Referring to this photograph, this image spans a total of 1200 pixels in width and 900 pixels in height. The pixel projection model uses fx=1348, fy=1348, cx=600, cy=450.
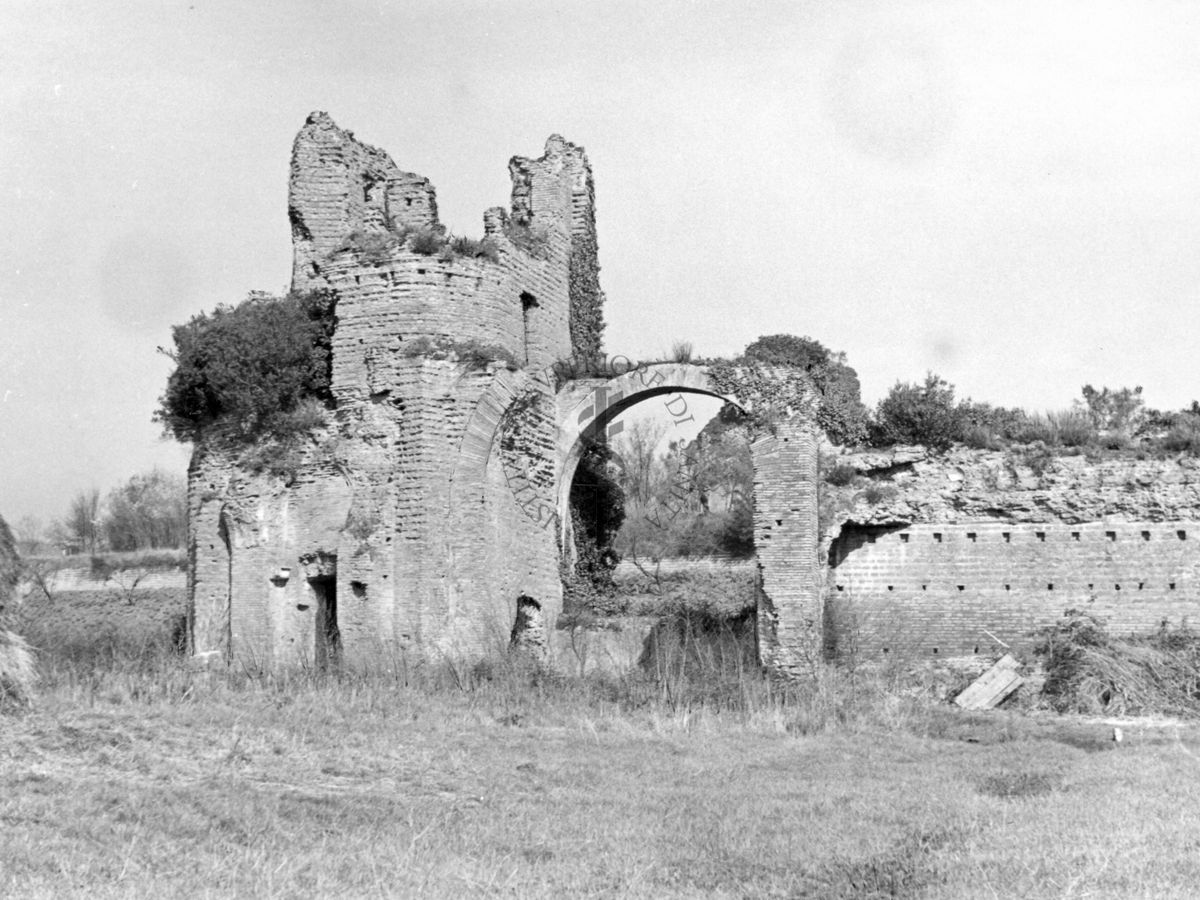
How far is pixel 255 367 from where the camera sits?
17.0 meters

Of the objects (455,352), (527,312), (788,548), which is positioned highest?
(527,312)

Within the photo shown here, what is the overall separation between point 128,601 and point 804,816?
29.2 meters

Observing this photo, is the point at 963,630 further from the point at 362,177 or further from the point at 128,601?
the point at 128,601

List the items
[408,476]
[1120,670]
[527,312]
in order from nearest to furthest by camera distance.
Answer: [1120,670]
[408,476]
[527,312]

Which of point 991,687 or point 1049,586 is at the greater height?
point 1049,586

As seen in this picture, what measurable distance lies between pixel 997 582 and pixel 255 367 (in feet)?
33.2

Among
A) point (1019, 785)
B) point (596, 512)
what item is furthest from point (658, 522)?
point (1019, 785)

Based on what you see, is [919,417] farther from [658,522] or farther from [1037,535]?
[658,522]

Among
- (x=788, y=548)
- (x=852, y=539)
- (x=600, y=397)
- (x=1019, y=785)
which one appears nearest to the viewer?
(x=1019, y=785)

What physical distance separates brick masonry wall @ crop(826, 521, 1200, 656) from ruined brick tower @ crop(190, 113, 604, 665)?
4.41m

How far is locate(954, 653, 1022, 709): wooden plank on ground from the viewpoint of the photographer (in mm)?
16234

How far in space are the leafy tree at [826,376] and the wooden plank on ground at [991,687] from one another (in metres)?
3.93

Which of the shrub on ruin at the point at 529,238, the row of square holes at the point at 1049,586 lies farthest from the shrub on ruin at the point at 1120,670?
the shrub on ruin at the point at 529,238

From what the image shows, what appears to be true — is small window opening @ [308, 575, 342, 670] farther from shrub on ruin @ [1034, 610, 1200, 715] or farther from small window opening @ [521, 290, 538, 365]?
shrub on ruin @ [1034, 610, 1200, 715]
